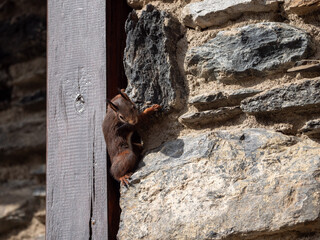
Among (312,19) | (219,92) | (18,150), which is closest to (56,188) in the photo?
(219,92)

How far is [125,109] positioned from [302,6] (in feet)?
1.87

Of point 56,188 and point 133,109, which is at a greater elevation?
point 133,109

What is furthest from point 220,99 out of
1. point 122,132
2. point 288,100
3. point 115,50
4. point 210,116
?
point 115,50

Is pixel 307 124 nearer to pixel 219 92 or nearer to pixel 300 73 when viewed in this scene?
pixel 300 73

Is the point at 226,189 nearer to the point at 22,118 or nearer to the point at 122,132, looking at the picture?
the point at 122,132

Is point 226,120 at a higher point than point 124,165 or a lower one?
higher

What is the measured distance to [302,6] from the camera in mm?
1501

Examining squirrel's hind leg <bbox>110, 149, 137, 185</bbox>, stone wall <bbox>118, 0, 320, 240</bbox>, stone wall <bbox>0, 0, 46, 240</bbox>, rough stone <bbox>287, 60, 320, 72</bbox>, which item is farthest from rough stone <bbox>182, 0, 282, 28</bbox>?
stone wall <bbox>0, 0, 46, 240</bbox>

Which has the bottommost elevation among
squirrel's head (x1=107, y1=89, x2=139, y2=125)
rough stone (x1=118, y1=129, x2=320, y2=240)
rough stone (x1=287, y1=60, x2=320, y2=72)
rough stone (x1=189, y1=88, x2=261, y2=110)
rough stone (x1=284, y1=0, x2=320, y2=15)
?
rough stone (x1=118, y1=129, x2=320, y2=240)

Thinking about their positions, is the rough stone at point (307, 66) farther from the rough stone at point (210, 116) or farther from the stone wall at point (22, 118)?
the stone wall at point (22, 118)

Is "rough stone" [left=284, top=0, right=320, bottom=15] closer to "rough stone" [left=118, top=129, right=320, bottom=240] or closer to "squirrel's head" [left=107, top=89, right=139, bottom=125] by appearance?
"rough stone" [left=118, top=129, right=320, bottom=240]

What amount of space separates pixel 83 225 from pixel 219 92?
0.57 metres

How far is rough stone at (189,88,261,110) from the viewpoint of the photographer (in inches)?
60.0

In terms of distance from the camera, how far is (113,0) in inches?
72.4
